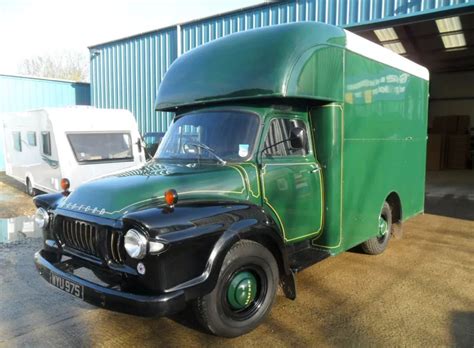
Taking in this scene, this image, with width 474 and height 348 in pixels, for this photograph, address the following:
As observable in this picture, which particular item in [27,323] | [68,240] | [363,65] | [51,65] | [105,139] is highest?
[51,65]

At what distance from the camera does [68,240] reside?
396cm

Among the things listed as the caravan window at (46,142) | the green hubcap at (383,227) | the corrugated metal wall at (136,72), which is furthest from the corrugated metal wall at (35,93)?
the green hubcap at (383,227)

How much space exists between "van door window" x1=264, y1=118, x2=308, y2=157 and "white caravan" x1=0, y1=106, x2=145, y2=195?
570 cm

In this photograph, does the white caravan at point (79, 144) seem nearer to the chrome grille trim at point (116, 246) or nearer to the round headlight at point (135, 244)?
the chrome grille trim at point (116, 246)

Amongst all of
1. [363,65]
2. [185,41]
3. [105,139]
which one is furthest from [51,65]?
[363,65]

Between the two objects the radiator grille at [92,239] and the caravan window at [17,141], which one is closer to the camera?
the radiator grille at [92,239]

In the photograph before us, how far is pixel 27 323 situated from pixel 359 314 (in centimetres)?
339

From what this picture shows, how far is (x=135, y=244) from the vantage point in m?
3.18

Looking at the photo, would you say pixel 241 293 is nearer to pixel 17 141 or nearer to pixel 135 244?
pixel 135 244

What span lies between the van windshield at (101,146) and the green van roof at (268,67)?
602 centimetres

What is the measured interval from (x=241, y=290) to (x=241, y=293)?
3 centimetres

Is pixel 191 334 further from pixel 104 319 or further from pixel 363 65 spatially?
pixel 363 65

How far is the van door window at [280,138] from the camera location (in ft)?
14.5

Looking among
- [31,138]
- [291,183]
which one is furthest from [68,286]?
[31,138]
